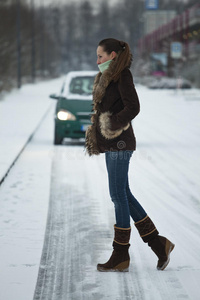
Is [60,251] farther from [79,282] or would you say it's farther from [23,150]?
[23,150]

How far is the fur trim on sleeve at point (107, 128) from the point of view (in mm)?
4637

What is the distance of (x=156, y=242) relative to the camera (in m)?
4.92

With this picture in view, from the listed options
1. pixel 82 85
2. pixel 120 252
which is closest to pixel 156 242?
pixel 120 252

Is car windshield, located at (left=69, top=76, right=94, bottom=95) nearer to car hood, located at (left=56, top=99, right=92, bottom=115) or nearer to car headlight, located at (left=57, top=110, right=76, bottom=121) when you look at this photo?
car hood, located at (left=56, top=99, right=92, bottom=115)

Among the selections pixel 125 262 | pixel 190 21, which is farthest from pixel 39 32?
pixel 125 262

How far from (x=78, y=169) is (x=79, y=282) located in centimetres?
600

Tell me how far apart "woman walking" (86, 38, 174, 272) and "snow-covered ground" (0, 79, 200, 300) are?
24cm

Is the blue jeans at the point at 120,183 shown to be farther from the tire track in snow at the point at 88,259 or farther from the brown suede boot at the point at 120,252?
the tire track in snow at the point at 88,259

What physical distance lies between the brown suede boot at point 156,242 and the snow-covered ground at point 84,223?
85 millimetres

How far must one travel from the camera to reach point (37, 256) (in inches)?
209

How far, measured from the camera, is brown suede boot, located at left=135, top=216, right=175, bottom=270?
4.91 meters

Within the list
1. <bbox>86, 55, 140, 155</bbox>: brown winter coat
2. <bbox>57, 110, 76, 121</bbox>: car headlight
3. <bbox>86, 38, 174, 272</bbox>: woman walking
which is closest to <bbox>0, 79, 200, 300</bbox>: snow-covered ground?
<bbox>86, 38, 174, 272</bbox>: woman walking

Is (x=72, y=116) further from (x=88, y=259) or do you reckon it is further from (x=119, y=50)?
(x=119, y=50)

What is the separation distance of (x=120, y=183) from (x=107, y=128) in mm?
399
